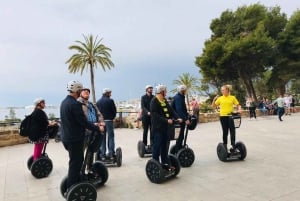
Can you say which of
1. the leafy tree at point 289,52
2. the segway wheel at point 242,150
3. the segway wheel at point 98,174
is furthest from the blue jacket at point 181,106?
the leafy tree at point 289,52

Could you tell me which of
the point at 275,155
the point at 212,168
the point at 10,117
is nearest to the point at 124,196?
the point at 212,168

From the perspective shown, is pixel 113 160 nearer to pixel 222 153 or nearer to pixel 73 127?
pixel 222 153

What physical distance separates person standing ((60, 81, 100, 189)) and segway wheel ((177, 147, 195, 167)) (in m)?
2.42

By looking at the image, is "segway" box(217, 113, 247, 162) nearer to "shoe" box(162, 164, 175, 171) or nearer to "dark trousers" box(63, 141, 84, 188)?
"shoe" box(162, 164, 175, 171)

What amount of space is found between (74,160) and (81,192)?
416 mm

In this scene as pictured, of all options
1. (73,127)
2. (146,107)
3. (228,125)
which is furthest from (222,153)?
(73,127)

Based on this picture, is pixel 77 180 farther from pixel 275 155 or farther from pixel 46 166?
pixel 275 155

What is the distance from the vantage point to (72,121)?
384cm

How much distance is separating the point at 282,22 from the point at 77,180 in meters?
27.1

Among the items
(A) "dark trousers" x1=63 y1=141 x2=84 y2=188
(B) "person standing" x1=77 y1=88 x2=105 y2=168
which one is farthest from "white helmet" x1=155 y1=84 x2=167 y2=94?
(A) "dark trousers" x1=63 y1=141 x2=84 y2=188

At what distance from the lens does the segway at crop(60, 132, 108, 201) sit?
12.4ft

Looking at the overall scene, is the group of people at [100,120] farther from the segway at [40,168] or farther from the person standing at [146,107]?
the segway at [40,168]

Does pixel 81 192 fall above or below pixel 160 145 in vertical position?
below

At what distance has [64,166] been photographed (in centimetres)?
666
